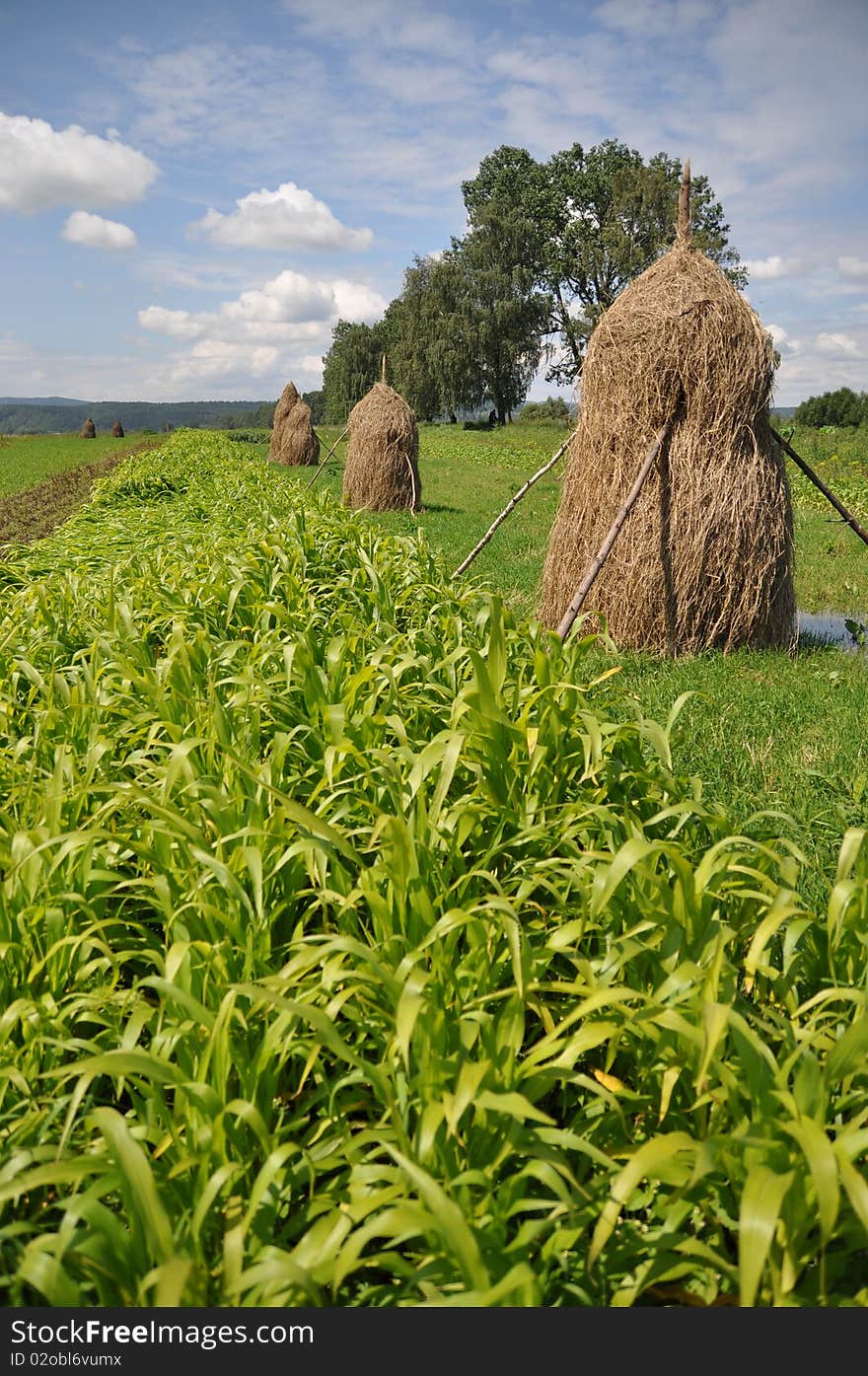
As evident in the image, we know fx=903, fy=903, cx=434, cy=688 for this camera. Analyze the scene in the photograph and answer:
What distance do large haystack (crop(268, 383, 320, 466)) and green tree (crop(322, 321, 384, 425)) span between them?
43981 millimetres

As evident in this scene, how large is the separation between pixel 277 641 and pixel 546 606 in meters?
3.28

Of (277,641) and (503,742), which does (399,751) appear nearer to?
(503,742)

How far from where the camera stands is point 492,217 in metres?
49.4

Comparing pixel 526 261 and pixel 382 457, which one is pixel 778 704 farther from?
pixel 526 261

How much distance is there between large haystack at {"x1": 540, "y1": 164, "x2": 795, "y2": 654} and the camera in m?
5.94

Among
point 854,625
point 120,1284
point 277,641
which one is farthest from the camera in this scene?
point 854,625

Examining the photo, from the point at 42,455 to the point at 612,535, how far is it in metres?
40.9

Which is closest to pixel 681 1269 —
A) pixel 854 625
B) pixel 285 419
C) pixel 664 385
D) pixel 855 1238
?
pixel 855 1238

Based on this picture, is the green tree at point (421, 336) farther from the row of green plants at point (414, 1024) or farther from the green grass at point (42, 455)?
the row of green plants at point (414, 1024)

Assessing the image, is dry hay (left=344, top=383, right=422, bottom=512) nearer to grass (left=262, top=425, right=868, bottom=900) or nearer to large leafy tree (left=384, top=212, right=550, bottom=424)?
grass (left=262, top=425, right=868, bottom=900)

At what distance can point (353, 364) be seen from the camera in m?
72.8

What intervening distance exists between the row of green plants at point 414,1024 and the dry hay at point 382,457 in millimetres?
12597

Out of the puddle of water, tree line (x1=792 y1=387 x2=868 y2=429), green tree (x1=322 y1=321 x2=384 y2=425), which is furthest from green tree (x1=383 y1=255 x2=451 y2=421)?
the puddle of water

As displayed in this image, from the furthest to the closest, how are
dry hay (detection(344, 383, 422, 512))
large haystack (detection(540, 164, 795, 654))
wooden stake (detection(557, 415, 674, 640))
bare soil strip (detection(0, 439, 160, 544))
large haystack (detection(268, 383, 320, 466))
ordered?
large haystack (detection(268, 383, 320, 466)), bare soil strip (detection(0, 439, 160, 544)), dry hay (detection(344, 383, 422, 512)), large haystack (detection(540, 164, 795, 654)), wooden stake (detection(557, 415, 674, 640))
